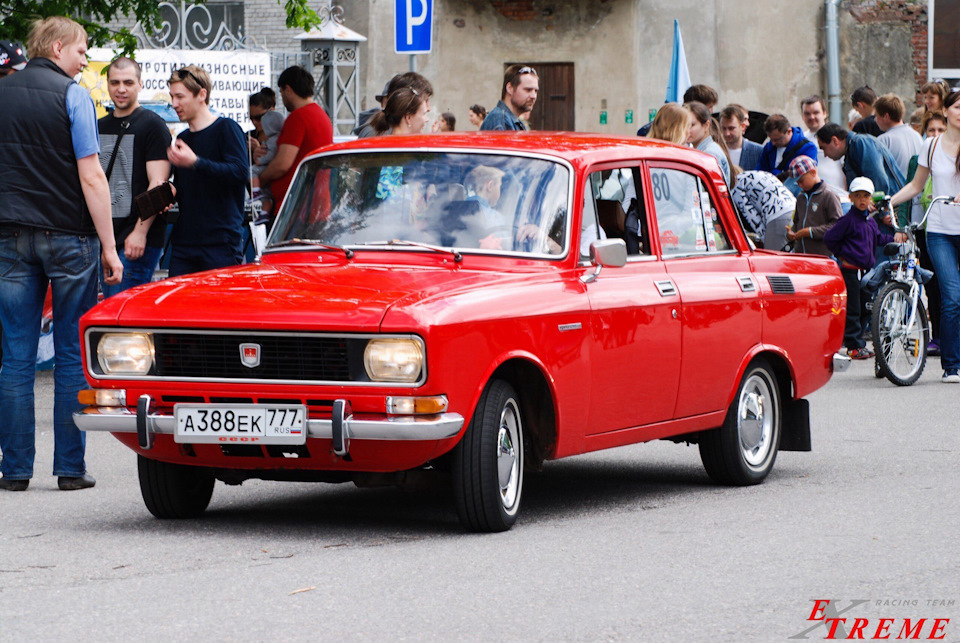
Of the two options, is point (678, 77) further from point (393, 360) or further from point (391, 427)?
point (391, 427)

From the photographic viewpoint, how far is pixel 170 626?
5289mm

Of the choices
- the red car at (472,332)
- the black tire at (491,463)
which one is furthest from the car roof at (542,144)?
the black tire at (491,463)

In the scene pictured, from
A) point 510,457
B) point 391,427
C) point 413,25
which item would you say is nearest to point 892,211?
point 413,25

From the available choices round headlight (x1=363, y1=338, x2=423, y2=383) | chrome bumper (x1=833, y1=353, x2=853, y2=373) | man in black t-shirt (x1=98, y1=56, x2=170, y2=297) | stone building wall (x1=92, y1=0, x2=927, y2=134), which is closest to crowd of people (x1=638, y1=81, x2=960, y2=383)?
chrome bumper (x1=833, y1=353, x2=853, y2=373)

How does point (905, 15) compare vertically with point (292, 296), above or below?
above

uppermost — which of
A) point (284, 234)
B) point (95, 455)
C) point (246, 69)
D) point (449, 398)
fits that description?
point (246, 69)

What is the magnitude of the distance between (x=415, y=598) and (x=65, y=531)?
7.08ft

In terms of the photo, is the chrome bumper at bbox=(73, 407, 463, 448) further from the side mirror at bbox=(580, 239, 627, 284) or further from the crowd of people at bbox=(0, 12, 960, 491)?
the crowd of people at bbox=(0, 12, 960, 491)

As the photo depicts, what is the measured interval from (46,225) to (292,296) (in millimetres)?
2043

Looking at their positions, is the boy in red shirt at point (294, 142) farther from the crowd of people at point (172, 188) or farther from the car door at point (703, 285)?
the car door at point (703, 285)

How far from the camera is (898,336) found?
539 inches

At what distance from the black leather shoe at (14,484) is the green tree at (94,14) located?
7596 mm

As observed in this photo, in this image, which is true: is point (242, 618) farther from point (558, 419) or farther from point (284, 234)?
point (284, 234)

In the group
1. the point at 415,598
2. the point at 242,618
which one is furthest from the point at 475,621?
the point at 242,618
